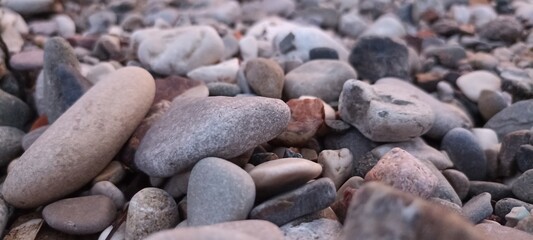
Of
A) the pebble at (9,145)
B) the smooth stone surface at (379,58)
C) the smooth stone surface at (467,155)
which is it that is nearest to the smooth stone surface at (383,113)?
the smooth stone surface at (467,155)

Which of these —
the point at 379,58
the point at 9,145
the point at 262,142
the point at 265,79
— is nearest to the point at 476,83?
the point at 379,58

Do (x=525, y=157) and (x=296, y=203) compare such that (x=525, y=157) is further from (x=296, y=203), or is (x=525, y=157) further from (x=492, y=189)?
(x=296, y=203)

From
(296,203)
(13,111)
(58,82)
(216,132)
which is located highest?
(216,132)

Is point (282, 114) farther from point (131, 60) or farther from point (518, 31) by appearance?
point (518, 31)

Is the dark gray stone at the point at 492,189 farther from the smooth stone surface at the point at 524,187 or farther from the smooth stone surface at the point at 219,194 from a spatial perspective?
the smooth stone surface at the point at 219,194

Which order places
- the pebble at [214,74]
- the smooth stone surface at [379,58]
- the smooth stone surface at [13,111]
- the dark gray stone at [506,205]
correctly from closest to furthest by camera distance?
the dark gray stone at [506,205]
the smooth stone surface at [13,111]
the pebble at [214,74]
the smooth stone surface at [379,58]

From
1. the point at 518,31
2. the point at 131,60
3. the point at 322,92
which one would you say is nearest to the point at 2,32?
the point at 131,60
